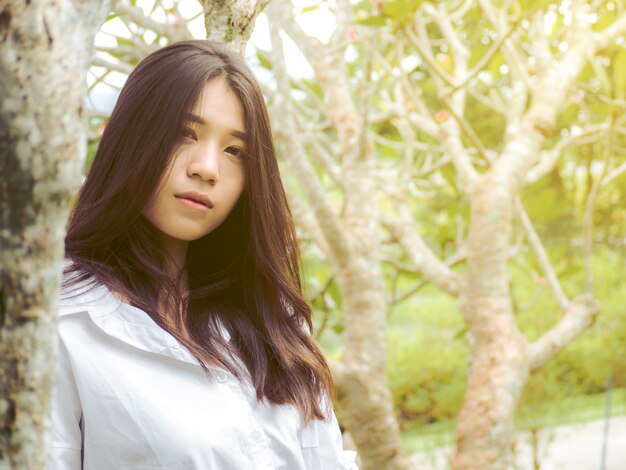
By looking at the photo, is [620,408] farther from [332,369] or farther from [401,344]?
[332,369]

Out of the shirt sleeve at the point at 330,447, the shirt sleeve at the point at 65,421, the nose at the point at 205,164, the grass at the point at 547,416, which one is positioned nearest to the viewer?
the shirt sleeve at the point at 65,421

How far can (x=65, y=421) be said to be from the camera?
2.93 feet

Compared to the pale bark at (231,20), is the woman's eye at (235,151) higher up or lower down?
lower down

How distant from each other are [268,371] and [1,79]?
82 centimetres

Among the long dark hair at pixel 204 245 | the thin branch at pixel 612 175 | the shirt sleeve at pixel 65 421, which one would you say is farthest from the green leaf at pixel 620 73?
the shirt sleeve at pixel 65 421

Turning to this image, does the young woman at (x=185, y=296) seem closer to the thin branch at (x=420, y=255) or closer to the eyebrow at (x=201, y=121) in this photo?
the eyebrow at (x=201, y=121)

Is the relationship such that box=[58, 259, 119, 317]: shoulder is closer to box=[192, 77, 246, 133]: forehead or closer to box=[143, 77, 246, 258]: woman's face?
box=[143, 77, 246, 258]: woman's face

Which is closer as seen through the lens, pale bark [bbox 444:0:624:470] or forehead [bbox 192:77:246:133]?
forehead [bbox 192:77:246:133]

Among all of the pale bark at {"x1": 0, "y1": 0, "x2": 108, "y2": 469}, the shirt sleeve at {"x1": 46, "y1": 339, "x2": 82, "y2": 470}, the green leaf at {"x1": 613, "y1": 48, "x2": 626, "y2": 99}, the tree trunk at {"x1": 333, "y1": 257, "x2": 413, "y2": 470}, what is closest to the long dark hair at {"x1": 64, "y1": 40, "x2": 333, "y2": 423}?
the shirt sleeve at {"x1": 46, "y1": 339, "x2": 82, "y2": 470}

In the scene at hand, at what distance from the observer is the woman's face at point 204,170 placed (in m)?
1.01

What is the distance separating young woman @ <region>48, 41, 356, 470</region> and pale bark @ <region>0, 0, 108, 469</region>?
51 cm

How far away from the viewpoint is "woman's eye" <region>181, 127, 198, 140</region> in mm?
1011

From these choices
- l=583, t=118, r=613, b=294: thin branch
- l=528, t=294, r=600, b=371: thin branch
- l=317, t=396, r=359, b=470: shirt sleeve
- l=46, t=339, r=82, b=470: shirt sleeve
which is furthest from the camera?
l=583, t=118, r=613, b=294: thin branch

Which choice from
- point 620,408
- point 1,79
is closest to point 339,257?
point 1,79
